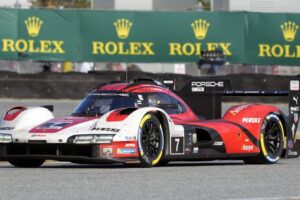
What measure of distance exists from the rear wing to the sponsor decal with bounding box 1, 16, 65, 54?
14938 mm

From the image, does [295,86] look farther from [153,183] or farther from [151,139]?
[153,183]

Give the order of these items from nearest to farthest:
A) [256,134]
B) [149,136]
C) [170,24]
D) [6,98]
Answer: [149,136], [256,134], [6,98], [170,24]

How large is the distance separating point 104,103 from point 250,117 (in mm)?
2030

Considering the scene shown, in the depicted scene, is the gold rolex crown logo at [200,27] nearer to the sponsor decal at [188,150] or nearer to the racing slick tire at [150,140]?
the sponsor decal at [188,150]

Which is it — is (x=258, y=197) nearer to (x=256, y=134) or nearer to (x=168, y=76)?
(x=256, y=134)

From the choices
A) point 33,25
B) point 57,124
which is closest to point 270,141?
point 57,124

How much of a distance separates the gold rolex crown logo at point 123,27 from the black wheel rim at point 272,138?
15.8 m

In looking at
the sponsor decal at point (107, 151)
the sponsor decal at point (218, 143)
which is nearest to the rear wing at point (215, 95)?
the sponsor decal at point (218, 143)

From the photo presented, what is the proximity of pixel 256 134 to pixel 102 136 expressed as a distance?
260 cm

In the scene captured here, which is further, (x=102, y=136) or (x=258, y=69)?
(x=258, y=69)

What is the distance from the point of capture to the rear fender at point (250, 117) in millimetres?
12227

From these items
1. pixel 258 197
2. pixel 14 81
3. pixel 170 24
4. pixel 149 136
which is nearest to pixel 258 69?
pixel 170 24

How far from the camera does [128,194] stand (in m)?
7.71

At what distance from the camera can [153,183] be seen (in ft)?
28.3
